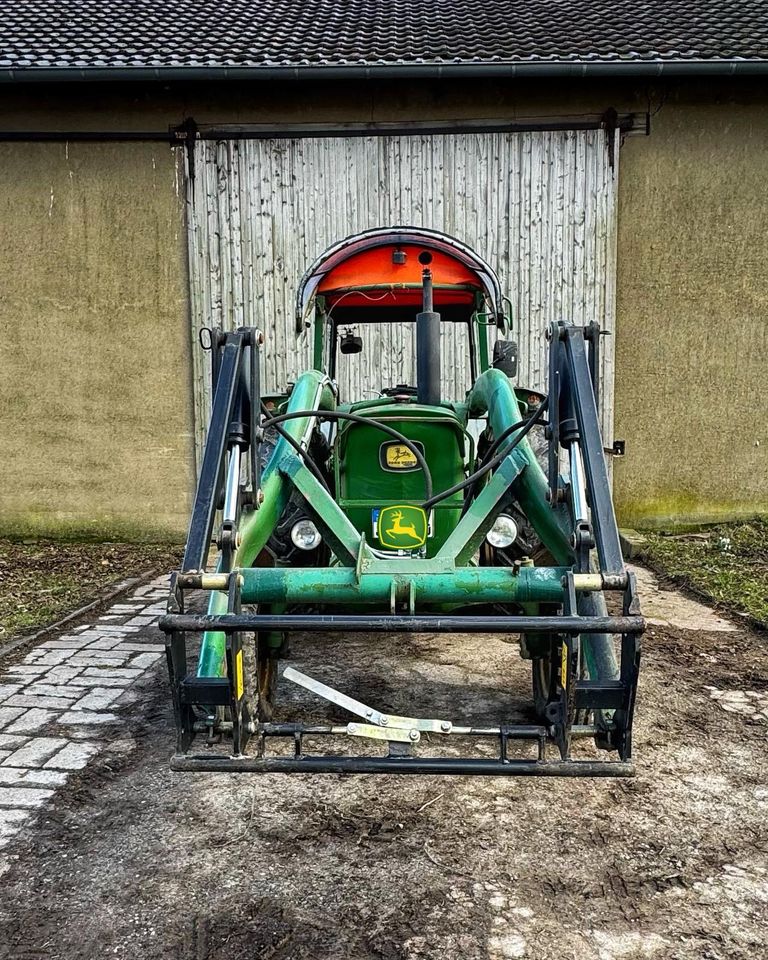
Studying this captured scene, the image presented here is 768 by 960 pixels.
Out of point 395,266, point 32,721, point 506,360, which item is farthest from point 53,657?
point 506,360

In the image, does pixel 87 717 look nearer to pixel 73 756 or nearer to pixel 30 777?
pixel 73 756

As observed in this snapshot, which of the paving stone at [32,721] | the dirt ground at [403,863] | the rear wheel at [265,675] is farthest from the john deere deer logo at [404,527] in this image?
the paving stone at [32,721]

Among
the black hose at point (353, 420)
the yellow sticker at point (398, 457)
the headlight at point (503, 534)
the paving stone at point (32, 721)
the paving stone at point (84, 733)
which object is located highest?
the black hose at point (353, 420)

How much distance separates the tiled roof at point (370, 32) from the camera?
807 centimetres

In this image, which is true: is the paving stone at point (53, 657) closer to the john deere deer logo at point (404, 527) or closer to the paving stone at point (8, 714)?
the paving stone at point (8, 714)

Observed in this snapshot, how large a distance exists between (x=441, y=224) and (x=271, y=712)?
5982mm

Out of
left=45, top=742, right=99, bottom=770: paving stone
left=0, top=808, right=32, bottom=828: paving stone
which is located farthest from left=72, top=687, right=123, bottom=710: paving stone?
left=0, top=808, right=32, bottom=828: paving stone

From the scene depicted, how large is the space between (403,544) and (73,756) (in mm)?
1645

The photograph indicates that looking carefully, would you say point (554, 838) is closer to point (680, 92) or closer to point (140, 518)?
point (140, 518)

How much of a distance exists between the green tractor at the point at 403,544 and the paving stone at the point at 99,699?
530mm

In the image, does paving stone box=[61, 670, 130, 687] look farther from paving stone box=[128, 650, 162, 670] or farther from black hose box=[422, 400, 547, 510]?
black hose box=[422, 400, 547, 510]

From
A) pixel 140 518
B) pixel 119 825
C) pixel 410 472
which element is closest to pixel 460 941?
pixel 119 825

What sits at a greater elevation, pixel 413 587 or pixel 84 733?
pixel 413 587

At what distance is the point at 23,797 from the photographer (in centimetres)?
319
